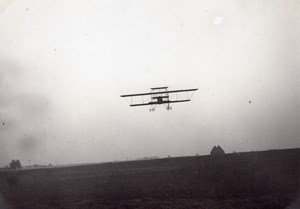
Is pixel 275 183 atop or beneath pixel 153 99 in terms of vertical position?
beneath

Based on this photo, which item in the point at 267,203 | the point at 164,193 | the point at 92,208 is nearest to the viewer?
the point at 267,203

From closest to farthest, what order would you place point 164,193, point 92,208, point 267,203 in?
point 267,203 < point 92,208 < point 164,193

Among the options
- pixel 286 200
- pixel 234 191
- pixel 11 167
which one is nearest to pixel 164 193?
pixel 234 191

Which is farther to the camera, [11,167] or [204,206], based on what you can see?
[11,167]

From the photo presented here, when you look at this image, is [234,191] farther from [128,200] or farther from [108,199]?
[108,199]

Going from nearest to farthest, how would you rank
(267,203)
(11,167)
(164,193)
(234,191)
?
(267,203), (234,191), (164,193), (11,167)

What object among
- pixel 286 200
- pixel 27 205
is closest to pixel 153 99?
pixel 286 200

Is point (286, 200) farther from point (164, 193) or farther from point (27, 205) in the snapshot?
point (27, 205)

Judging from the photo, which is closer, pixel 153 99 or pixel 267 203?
pixel 267 203

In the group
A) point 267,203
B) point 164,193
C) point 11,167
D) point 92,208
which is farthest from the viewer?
point 11,167
